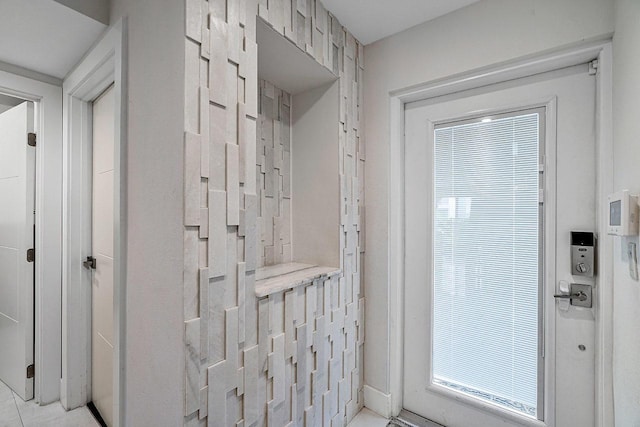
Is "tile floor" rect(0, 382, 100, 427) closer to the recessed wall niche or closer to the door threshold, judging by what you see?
the recessed wall niche

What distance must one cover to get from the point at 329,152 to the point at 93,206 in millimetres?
1554

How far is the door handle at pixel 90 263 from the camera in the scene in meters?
1.88

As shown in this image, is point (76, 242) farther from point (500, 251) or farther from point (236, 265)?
point (500, 251)

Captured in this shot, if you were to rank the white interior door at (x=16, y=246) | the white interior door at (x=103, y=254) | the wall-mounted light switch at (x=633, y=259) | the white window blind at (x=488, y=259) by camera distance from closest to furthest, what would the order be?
the wall-mounted light switch at (x=633, y=259) < the white window blind at (x=488, y=259) < the white interior door at (x=103, y=254) < the white interior door at (x=16, y=246)

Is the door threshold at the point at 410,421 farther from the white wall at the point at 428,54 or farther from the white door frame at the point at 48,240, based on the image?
the white door frame at the point at 48,240

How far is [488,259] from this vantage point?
1658 millimetres

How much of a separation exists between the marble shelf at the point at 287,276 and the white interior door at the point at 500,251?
628 millimetres

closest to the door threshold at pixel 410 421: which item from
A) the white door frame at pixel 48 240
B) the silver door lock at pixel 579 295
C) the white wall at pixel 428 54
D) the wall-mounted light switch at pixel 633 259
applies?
the white wall at pixel 428 54

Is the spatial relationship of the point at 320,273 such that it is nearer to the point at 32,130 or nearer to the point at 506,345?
the point at 506,345

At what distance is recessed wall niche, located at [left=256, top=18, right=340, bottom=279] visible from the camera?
1.73 metres

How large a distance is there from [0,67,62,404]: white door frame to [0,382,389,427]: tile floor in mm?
71

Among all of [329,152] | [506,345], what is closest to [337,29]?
[329,152]

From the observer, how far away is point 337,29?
1.72 m

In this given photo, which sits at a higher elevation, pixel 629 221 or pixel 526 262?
pixel 629 221
